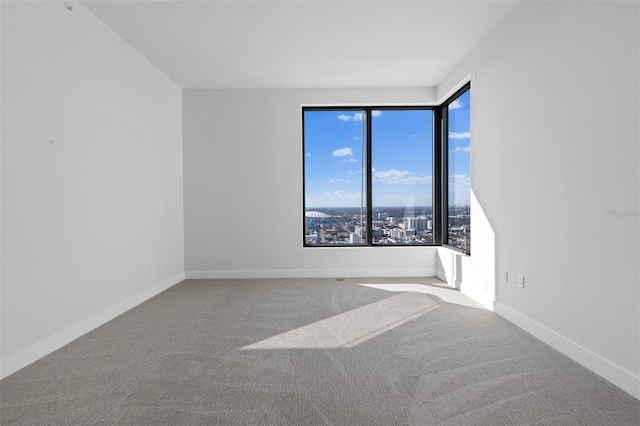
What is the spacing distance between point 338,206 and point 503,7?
3.47 meters

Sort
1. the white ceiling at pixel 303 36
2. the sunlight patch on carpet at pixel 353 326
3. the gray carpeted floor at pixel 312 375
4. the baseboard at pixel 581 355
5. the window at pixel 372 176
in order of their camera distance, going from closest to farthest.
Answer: the gray carpeted floor at pixel 312 375 → the baseboard at pixel 581 355 → the sunlight patch on carpet at pixel 353 326 → the white ceiling at pixel 303 36 → the window at pixel 372 176

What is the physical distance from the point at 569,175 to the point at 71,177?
3.84 metres

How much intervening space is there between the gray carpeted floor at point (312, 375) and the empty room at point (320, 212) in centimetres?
2

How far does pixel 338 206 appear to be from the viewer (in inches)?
247

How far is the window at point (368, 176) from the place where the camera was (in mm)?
6176

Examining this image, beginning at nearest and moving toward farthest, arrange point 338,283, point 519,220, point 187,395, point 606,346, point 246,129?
point 187,395
point 606,346
point 519,220
point 338,283
point 246,129

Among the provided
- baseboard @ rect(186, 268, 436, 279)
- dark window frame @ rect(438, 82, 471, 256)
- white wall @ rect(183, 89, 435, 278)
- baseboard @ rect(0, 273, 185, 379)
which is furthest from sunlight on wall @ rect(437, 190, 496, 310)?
baseboard @ rect(0, 273, 185, 379)

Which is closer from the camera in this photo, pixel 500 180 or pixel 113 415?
pixel 113 415

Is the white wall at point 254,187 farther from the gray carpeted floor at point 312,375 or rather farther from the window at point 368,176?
the gray carpeted floor at point 312,375

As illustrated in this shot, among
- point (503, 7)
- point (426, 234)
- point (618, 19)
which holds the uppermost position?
point (503, 7)

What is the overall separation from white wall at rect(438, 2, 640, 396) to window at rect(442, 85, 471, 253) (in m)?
0.87

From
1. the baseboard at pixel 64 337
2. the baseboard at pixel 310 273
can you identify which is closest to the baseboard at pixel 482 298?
the baseboard at pixel 310 273

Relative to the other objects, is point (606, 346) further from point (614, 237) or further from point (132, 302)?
point (132, 302)

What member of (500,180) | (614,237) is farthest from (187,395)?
(500,180)
